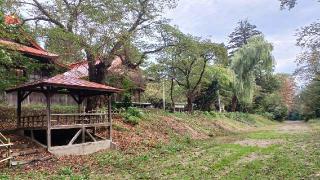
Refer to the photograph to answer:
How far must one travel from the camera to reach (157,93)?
5791 centimetres

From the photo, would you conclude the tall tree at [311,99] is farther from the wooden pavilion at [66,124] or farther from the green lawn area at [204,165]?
the wooden pavilion at [66,124]

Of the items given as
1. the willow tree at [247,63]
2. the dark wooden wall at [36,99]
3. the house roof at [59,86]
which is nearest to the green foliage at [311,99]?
the willow tree at [247,63]

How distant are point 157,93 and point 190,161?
41501mm

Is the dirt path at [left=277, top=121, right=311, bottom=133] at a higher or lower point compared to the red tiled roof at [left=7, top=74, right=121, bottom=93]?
lower

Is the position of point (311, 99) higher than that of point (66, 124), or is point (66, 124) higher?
point (311, 99)

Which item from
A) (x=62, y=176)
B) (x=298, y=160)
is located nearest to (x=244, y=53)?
(x=298, y=160)

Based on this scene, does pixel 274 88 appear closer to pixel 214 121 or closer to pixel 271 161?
pixel 214 121

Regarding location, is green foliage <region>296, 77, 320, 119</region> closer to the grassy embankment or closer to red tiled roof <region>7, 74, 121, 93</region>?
the grassy embankment

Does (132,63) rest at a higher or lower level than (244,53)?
lower

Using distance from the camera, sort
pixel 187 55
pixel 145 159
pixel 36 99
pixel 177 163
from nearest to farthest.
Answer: pixel 177 163 < pixel 145 159 < pixel 36 99 < pixel 187 55

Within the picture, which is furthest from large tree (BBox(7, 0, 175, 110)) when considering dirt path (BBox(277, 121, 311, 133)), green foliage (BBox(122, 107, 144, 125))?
dirt path (BBox(277, 121, 311, 133))

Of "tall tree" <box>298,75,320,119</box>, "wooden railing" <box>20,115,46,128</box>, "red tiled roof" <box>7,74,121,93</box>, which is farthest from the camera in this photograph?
"tall tree" <box>298,75,320,119</box>

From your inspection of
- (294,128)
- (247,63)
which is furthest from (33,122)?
(247,63)

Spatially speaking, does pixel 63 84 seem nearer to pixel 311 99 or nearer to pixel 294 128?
pixel 294 128
